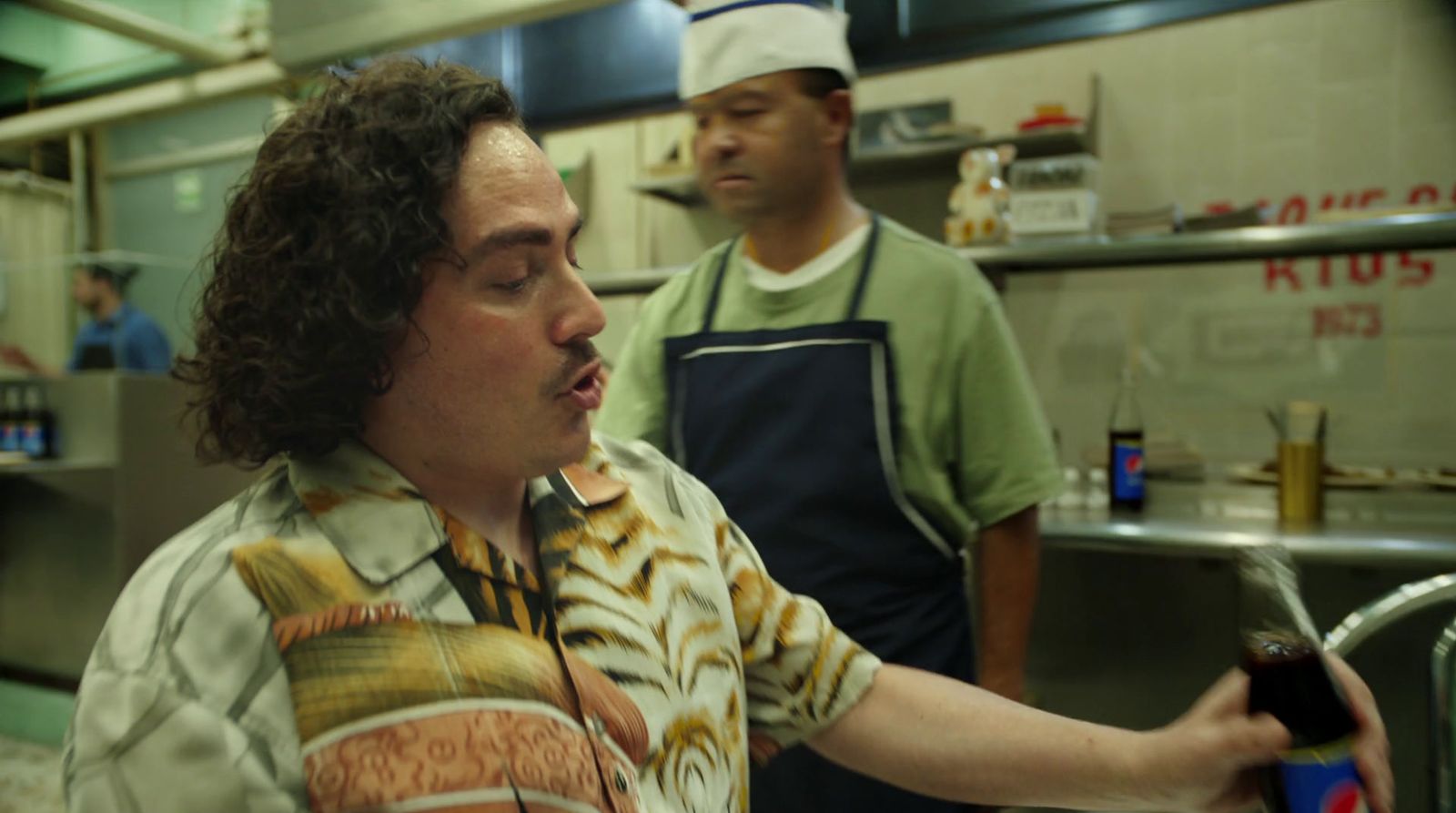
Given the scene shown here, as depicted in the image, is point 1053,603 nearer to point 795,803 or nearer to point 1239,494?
point 1239,494

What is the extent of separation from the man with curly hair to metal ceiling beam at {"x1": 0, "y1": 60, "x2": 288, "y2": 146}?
8.42ft

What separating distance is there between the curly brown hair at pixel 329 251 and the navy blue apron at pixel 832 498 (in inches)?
26.2

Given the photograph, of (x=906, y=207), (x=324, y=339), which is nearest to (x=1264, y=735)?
(x=324, y=339)

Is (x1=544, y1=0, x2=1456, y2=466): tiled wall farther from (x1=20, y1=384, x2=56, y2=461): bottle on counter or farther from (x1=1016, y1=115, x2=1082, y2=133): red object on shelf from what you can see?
(x1=20, y1=384, x2=56, y2=461): bottle on counter

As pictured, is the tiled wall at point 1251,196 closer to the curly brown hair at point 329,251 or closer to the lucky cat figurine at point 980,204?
the lucky cat figurine at point 980,204

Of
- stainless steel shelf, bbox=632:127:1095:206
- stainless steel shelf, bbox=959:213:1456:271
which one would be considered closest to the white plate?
stainless steel shelf, bbox=959:213:1456:271

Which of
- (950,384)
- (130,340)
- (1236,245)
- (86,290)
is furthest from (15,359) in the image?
(1236,245)

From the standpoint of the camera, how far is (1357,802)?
64 centimetres

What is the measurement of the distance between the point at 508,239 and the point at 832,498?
0.69 meters

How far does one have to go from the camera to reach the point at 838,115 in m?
1.37

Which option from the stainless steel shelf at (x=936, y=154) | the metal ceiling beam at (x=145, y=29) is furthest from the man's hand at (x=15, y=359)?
the stainless steel shelf at (x=936, y=154)

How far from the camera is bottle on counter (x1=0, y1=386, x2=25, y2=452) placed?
301cm

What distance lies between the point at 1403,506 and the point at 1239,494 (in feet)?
0.98

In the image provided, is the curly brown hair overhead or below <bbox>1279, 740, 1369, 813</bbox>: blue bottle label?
overhead
